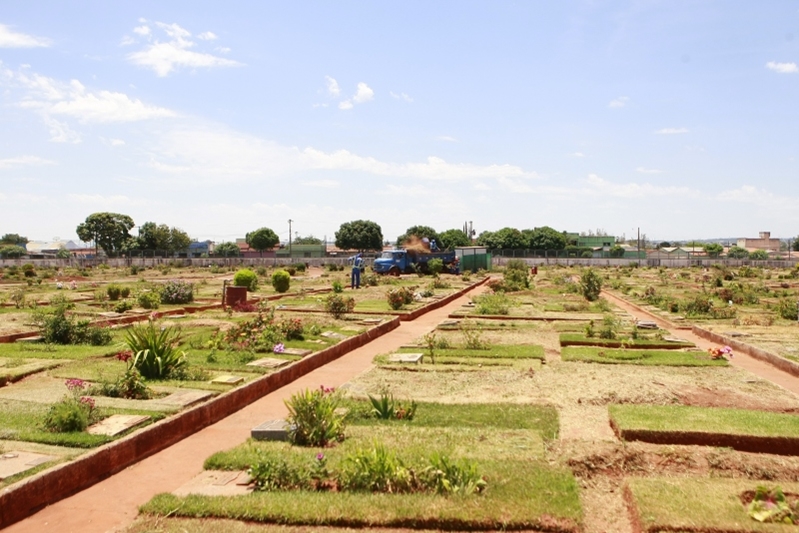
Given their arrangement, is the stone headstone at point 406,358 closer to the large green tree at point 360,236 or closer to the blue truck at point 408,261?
the blue truck at point 408,261

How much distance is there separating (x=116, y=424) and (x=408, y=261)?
36.4 meters

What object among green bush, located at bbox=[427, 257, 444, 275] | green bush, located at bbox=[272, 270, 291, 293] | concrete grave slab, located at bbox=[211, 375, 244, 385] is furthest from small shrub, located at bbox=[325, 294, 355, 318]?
green bush, located at bbox=[427, 257, 444, 275]

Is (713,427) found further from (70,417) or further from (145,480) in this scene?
(70,417)

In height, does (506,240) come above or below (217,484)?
above

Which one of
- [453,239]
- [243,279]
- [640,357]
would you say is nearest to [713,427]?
A: [640,357]

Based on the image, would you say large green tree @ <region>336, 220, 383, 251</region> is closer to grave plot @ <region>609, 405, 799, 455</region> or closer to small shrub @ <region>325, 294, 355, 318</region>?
small shrub @ <region>325, 294, 355, 318</region>

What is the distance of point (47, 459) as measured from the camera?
6375 mm

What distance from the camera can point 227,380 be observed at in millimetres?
9969

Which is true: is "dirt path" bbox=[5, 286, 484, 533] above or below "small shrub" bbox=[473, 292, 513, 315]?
below

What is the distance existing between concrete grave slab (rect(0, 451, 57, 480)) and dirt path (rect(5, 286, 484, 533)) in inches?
18.6

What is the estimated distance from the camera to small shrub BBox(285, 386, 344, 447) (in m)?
7.37

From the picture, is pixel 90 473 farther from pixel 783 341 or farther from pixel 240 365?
pixel 783 341

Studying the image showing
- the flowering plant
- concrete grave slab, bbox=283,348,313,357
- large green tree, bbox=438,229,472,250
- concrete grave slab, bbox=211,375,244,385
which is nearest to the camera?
concrete grave slab, bbox=211,375,244,385

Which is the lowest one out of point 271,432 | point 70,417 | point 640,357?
point 640,357
